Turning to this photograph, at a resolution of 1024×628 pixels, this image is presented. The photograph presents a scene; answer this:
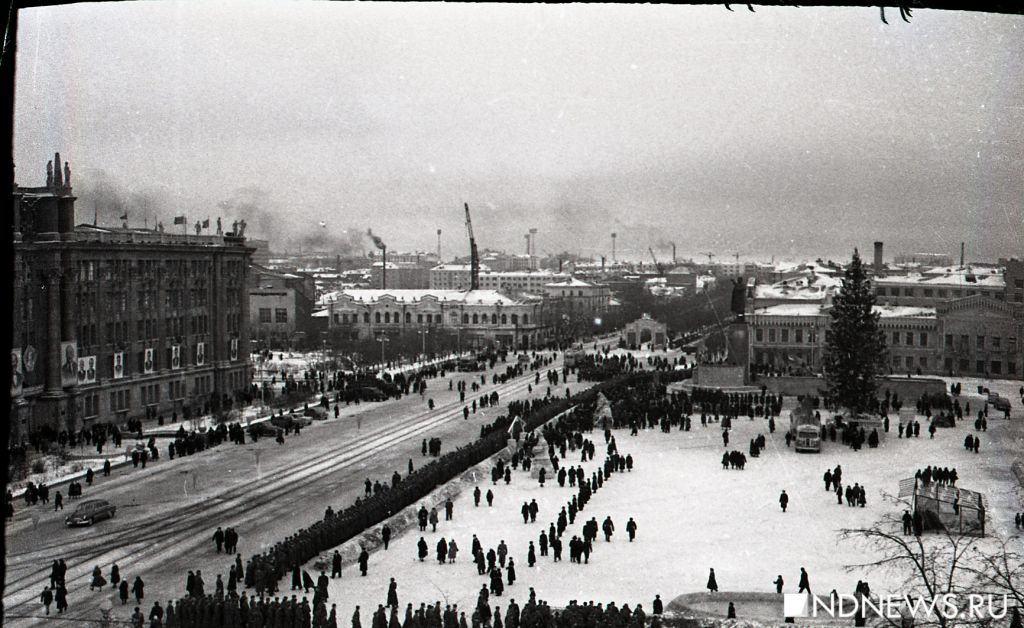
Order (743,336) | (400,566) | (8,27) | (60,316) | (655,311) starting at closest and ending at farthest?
1. (8,27)
2. (400,566)
3. (60,316)
4. (743,336)
5. (655,311)

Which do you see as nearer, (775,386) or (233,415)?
(233,415)

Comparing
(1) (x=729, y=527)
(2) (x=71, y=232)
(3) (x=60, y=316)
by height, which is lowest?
(1) (x=729, y=527)

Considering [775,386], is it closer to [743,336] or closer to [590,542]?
[743,336]

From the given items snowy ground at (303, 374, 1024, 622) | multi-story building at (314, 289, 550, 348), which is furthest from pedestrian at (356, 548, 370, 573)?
multi-story building at (314, 289, 550, 348)

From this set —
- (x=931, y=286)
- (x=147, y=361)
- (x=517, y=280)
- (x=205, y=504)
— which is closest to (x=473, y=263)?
(x=517, y=280)

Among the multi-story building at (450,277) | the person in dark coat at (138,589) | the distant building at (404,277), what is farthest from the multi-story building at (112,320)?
the distant building at (404,277)

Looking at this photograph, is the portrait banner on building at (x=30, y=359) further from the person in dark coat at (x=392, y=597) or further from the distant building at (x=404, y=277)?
the distant building at (x=404, y=277)

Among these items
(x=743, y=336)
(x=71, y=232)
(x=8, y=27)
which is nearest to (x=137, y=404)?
(x=71, y=232)
